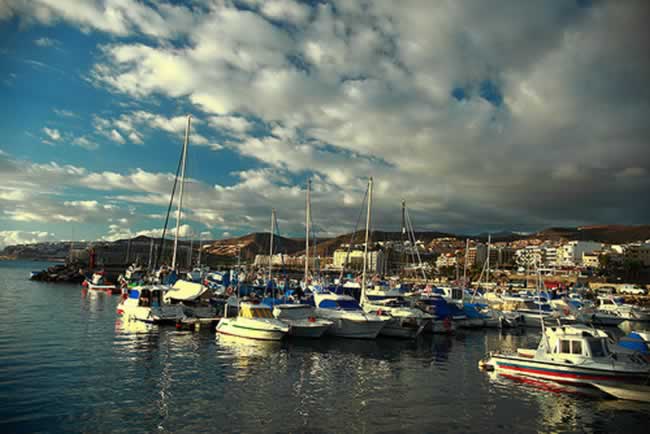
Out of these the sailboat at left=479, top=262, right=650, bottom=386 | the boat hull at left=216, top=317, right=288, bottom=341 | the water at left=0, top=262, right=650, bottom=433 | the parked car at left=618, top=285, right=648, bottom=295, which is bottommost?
the water at left=0, top=262, right=650, bottom=433

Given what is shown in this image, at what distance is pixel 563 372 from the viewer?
2170cm

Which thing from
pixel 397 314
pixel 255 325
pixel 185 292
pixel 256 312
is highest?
pixel 185 292

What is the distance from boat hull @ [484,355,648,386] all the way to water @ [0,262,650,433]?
3.26 feet

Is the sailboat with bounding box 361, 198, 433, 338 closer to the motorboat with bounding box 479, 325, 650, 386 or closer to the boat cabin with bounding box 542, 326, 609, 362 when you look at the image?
the motorboat with bounding box 479, 325, 650, 386

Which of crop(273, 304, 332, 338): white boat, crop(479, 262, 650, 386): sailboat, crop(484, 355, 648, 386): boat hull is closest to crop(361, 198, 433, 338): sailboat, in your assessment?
crop(273, 304, 332, 338): white boat

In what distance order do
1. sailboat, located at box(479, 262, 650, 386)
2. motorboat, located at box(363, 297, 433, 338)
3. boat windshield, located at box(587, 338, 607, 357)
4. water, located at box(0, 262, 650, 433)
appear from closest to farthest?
water, located at box(0, 262, 650, 433) → sailboat, located at box(479, 262, 650, 386) → boat windshield, located at box(587, 338, 607, 357) → motorboat, located at box(363, 297, 433, 338)

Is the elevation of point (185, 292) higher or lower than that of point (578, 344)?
higher

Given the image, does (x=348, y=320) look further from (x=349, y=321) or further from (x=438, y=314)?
(x=438, y=314)

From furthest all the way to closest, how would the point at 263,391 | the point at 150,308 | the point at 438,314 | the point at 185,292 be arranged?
1. the point at 438,314
2. the point at 185,292
3. the point at 150,308
4. the point at 263,391

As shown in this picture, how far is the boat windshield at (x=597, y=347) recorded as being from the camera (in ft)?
71.9

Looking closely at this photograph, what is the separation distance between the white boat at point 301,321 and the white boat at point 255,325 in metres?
1.11

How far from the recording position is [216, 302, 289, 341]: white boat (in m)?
31.2

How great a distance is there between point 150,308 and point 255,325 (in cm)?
1229

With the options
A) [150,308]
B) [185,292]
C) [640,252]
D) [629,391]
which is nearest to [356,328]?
[185,292]
